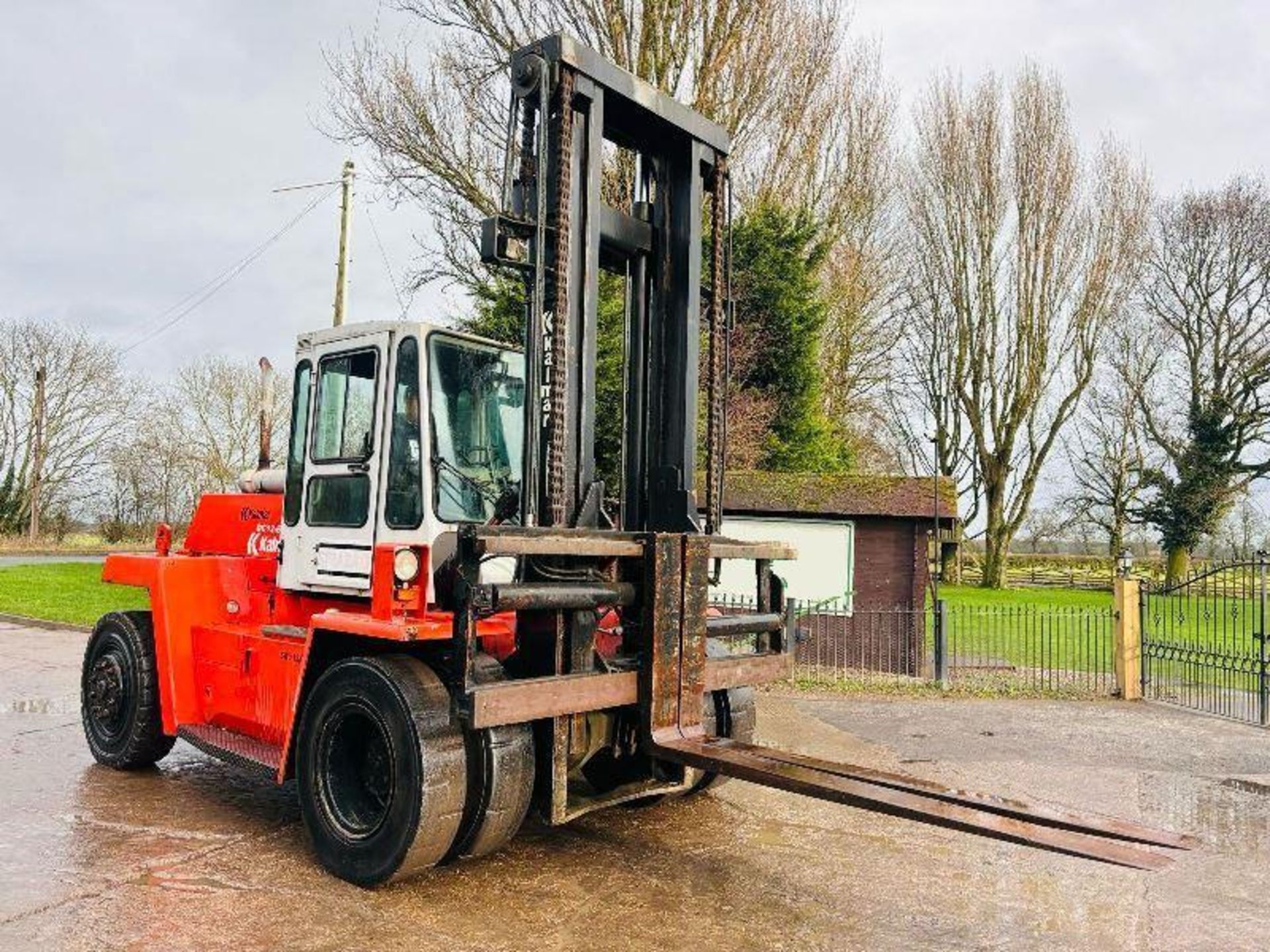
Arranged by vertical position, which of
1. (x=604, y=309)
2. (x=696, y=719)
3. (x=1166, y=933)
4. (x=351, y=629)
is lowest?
(x=1166, y=933)

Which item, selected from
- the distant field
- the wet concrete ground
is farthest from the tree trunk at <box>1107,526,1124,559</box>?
the distant field

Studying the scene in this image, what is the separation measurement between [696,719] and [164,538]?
4513mm

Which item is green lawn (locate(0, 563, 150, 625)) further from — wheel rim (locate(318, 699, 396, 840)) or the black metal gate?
the black metal gate

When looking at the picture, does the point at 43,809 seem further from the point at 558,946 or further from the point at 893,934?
the point at 893,934

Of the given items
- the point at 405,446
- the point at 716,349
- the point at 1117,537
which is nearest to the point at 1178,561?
the point at 1117,537

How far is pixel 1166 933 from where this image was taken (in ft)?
15.3

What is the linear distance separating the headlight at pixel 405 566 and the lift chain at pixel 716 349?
6.11ft

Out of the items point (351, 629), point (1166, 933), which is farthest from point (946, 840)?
point (351, 629)

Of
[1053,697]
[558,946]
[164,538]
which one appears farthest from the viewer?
[1053,697]

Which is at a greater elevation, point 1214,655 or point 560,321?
point 560,321

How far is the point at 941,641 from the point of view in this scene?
12570 millimetres

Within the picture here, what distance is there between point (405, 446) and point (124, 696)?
3316 millimetres

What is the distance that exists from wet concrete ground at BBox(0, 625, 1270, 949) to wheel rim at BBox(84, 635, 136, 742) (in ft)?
1.09

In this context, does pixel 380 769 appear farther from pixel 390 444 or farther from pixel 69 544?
pixel 69 544
